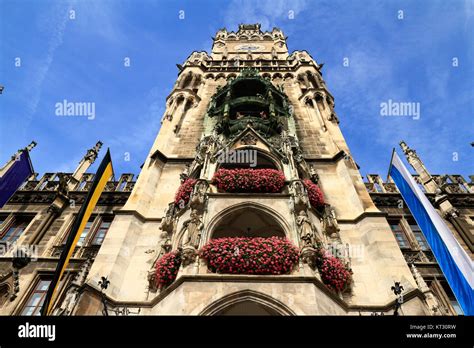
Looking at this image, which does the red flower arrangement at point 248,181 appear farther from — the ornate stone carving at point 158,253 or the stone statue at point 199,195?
the ornate stone carving at point 158,253

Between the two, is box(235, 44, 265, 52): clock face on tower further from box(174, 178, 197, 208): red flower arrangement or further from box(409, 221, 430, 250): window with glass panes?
box(409, 221, 430, 250): window with glass panes

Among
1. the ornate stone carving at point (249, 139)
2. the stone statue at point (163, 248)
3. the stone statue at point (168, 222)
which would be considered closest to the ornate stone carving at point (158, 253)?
the stone statue at point (163, 248)

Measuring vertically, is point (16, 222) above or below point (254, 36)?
below

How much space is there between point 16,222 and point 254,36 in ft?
116

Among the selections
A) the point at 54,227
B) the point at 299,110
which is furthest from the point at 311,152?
the point at 54,227

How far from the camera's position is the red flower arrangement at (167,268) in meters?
10.4

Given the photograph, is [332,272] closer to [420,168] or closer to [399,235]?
[399,235]

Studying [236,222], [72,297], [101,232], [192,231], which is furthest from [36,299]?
[236,222]

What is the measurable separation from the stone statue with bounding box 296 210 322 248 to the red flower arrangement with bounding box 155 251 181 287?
161 inches

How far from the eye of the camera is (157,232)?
44.1 ft

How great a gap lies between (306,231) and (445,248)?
14.3 feet

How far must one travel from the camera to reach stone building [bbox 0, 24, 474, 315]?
9.69 metres

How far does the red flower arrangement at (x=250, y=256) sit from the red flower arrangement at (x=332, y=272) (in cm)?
103
